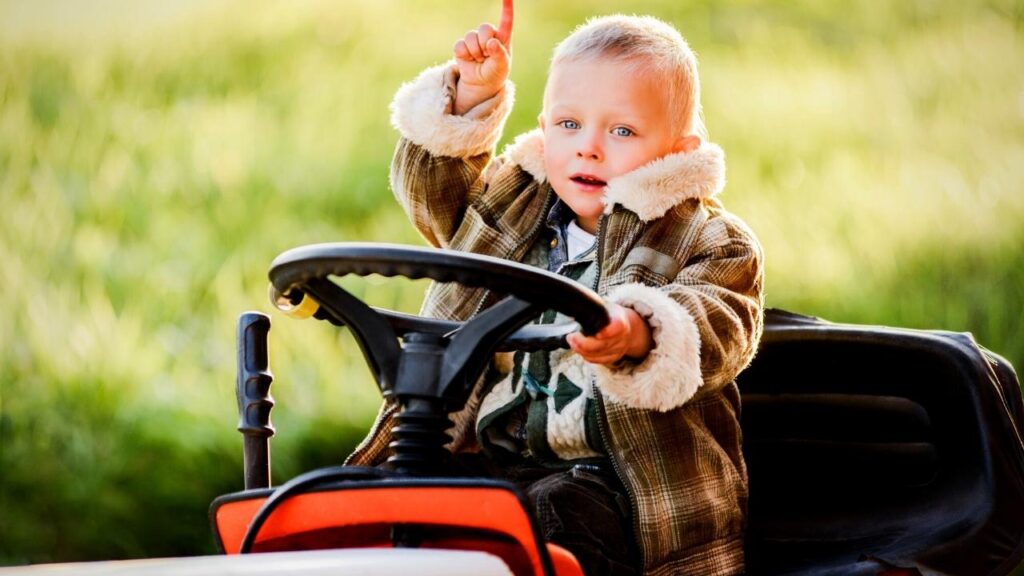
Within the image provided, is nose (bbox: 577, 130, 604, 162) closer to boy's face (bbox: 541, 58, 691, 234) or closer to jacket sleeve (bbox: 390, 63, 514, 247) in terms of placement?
boy's face (bbox: 541, 58, 691, 234)

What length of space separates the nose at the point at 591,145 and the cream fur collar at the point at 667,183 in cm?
4

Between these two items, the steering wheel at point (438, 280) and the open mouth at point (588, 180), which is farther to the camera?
the open mouth at point (588, 180)

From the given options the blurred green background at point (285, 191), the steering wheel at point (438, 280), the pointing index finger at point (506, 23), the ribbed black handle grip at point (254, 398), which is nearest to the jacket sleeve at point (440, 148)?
the pointing index finger at point (506, 23)

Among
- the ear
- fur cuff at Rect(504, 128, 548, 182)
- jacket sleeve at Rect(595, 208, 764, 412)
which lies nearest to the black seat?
jacket sleeve at Rect(595, 208, 764, 412)

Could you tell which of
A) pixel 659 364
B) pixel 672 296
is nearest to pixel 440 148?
pixel 672 296

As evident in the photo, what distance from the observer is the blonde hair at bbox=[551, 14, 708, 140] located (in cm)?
162

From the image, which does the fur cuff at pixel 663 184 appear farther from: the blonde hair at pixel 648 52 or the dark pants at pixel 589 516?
the dark pants at pixel 589 516

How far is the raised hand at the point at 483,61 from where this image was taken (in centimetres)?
157

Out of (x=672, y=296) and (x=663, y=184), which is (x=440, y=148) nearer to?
(x=663, y=184)

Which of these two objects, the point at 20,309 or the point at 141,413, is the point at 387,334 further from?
the point at 20,309

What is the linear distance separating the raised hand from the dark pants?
0.49m

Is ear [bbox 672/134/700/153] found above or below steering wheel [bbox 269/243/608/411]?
above

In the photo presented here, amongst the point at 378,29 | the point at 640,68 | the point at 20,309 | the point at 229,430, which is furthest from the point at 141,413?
the point at 640,68

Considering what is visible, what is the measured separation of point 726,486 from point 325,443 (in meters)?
1.68
